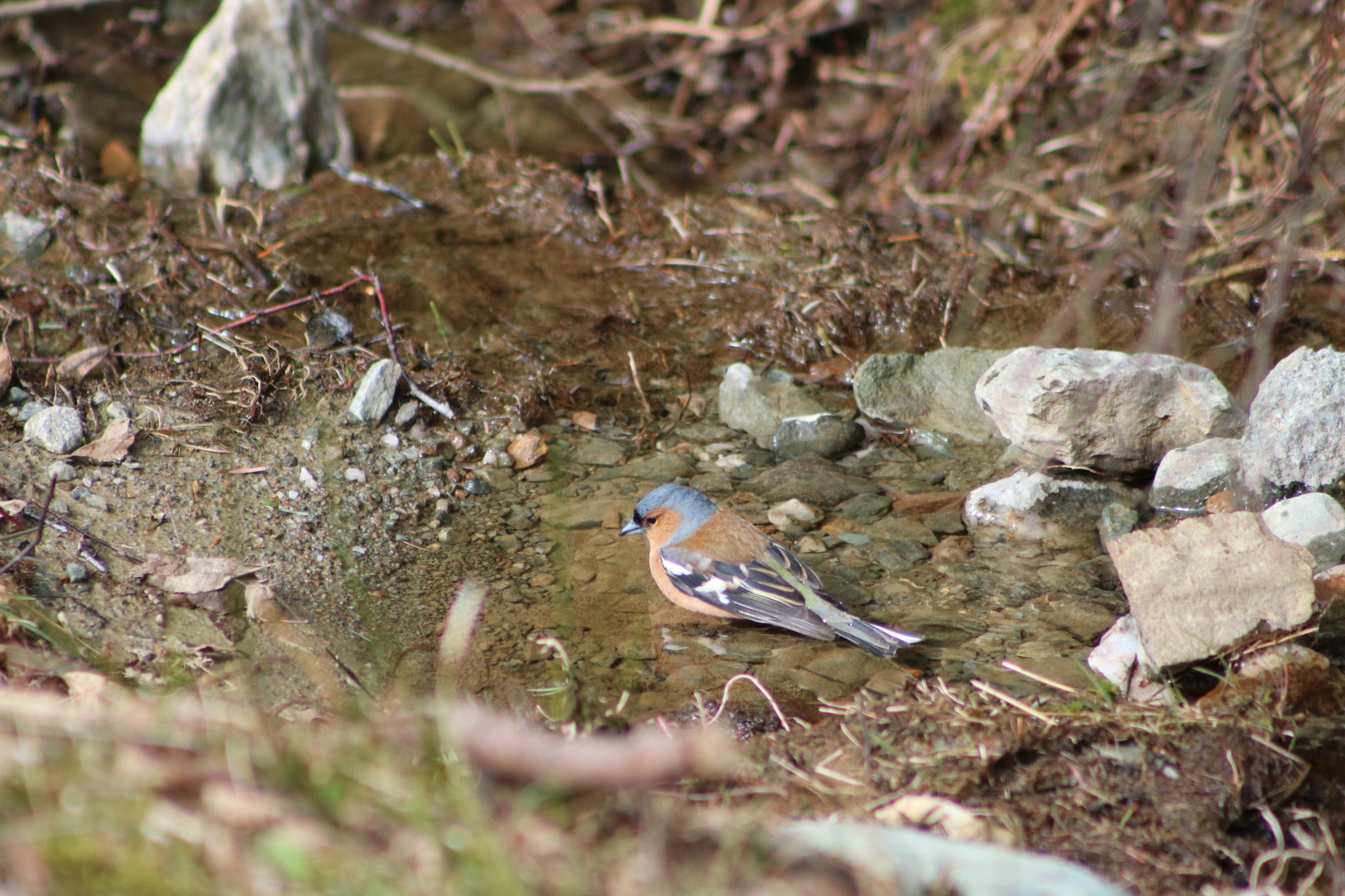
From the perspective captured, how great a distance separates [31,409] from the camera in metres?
4.21

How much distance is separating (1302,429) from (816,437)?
2.00 metres

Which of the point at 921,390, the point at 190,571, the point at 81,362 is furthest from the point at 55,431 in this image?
the point at 921,390

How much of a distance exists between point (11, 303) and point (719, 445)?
11.4 feet

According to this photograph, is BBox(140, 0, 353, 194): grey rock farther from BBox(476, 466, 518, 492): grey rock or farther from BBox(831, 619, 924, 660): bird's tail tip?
BBox(831, 619, 924, 660): bird's tail tip

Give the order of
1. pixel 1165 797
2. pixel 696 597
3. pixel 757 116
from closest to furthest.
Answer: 1. pixel 1165 797
2. pixel 696 597
3. pixel 757 116

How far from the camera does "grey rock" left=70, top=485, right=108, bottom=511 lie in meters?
3.86

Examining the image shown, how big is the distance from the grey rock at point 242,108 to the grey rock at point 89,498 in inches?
115

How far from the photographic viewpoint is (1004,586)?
13.4 ft

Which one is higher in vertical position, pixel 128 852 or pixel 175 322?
pixel 128 852

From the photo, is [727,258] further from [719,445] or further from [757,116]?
[757,116]

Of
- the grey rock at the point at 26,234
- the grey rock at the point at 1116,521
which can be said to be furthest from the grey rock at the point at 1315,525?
the grey rock at the point at 26,234

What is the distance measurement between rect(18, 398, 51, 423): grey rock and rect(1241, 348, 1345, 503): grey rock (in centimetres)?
502

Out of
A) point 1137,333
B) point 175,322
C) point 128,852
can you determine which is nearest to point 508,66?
point 175,322

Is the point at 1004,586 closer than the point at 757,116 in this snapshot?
Yes
